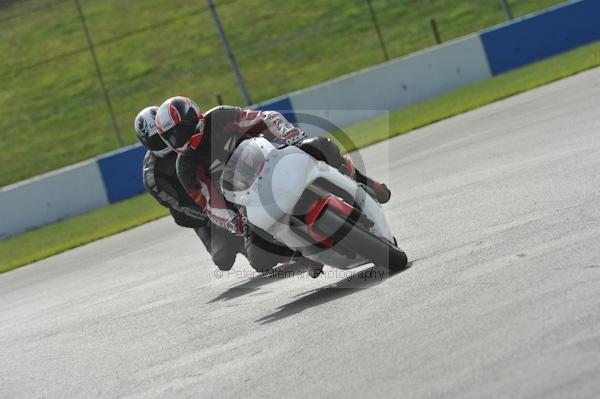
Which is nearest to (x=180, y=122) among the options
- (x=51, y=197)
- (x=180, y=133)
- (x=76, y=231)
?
(x=180, y=133)

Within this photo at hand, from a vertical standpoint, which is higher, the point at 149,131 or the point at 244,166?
the point at 149,131

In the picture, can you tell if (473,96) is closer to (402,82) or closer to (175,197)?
→ (402,82)

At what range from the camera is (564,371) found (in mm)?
4477

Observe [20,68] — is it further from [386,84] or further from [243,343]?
[243,343]

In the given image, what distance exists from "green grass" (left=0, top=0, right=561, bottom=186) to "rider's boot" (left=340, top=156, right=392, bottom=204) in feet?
62.1

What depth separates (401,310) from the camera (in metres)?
6.40

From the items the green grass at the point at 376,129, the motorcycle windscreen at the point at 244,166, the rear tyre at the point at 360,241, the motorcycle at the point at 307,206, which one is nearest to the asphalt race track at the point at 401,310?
the rear tyre at the point at 360,241

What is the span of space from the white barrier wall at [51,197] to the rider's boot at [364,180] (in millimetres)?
13825

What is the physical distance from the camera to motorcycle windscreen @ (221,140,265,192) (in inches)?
295

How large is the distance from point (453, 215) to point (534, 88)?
A: 9.42 metres

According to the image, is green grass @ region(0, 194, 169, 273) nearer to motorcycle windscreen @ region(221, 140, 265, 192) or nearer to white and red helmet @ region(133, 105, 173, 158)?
white and red helmet @ region(133, 105, 173, 158)

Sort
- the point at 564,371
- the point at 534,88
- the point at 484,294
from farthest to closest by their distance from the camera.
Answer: the point at 534,88 → the point at 484,294 → the point at 564,371

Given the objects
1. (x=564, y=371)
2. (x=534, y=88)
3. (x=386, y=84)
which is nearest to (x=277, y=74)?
(x=386, y=84)

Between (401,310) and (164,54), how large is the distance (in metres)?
26.5
